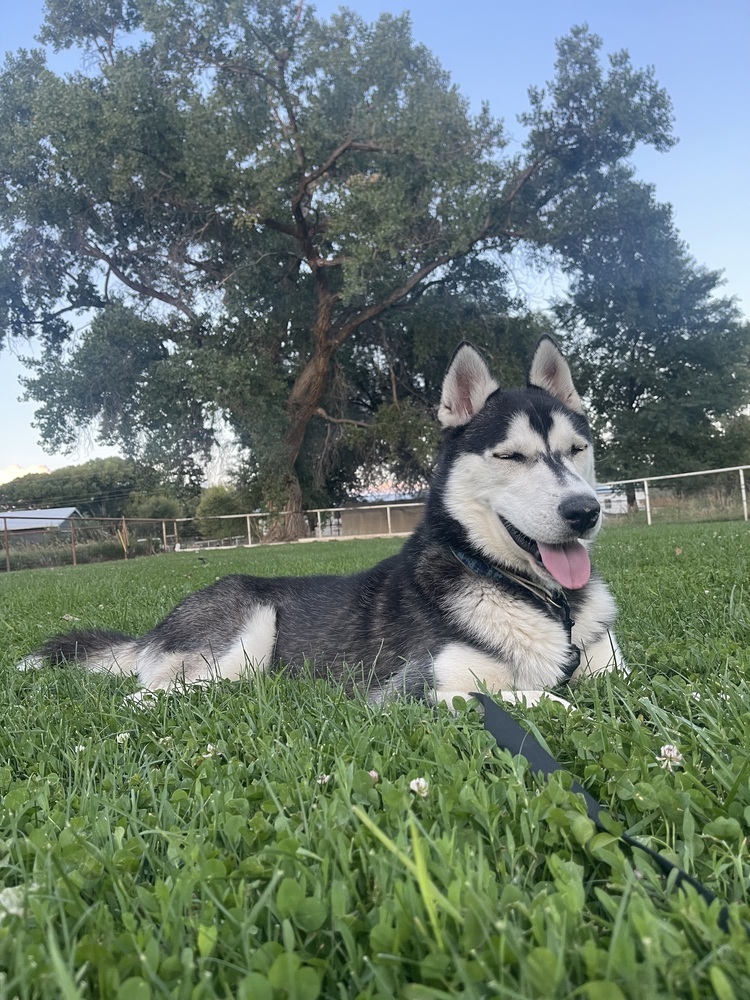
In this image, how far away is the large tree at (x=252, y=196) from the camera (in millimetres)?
A: 23484

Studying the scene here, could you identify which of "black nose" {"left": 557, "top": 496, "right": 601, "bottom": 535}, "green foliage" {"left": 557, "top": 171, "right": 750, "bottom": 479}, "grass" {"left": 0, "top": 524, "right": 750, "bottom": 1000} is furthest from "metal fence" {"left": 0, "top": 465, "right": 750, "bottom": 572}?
"grass" {"left": 0, "top": 524, "right": 750, "bottom": 1000}

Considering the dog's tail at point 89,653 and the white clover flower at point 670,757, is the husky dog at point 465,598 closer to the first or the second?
the dog's tail at point 89,653

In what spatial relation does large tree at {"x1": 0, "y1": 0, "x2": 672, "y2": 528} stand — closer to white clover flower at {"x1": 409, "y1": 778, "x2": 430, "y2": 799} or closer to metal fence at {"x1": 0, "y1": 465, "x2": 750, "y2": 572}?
metal fence at {"x1": 0, "y1": 465, "x2": 750, "y2": 572}

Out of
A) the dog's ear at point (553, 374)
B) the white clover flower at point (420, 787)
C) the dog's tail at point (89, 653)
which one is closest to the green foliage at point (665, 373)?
the dog's ear at point (553, 374)

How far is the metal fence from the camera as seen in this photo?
23000mm

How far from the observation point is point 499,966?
92cm

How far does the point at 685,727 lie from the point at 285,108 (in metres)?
27.9

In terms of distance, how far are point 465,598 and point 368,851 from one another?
5.83ft

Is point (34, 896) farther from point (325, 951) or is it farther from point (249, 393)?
point (249, 393)

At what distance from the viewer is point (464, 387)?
11.7 feet

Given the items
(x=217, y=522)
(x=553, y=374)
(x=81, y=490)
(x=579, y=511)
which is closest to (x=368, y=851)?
(x=579, y=511)

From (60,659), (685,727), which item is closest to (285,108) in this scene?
(60,659)

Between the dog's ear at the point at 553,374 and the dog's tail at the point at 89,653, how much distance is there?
288 cm

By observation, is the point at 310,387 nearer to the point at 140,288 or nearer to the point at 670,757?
the point at 140,288
